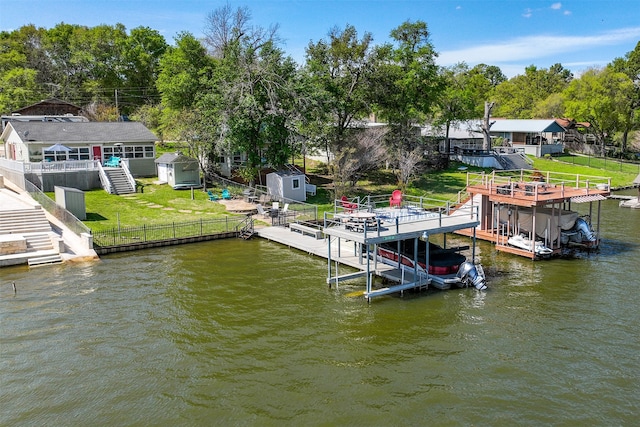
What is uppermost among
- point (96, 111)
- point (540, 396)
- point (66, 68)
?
point (66, 68)

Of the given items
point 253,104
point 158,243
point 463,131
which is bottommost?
point 158,243

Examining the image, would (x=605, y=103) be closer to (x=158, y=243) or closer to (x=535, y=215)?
(x=535, y=215)

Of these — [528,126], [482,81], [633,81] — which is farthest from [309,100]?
[482,81]

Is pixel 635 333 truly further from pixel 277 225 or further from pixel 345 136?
pixel 345 136

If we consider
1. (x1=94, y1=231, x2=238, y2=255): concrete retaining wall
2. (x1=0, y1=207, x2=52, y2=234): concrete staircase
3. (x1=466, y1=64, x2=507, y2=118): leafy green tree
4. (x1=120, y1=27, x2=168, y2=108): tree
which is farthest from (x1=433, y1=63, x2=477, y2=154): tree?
(x1=120, y1=27, x2=168, y2=108): tree

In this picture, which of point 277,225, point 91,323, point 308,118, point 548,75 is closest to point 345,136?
point 308,118

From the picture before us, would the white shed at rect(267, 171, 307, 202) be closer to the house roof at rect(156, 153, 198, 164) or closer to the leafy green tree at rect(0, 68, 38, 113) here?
the house roof at rect(156, 153, 198, 164)
